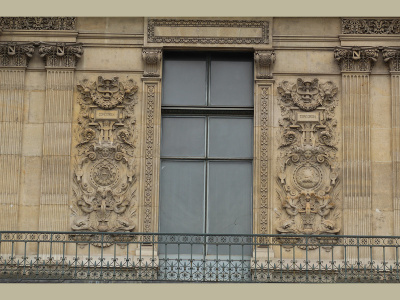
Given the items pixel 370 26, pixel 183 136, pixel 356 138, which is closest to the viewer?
pixel 356 138

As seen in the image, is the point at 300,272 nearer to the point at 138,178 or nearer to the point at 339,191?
the point at 339,191

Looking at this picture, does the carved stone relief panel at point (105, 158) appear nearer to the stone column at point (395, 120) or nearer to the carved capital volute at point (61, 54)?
the carved capital volute at point (61, 54)

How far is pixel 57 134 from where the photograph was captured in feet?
60.3

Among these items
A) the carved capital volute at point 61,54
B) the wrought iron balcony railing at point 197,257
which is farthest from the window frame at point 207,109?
the carved capital volute at point 61,54

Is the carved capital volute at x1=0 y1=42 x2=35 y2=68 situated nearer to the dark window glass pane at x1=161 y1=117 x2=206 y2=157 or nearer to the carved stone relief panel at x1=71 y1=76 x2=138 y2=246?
the carved stone relief panel at x1=71 y1=76 x2=138 y2=246

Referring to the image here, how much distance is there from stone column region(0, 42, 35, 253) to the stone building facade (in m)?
0.02

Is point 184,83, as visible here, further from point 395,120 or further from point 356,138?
point 395,120

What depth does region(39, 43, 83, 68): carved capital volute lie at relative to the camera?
60.9 feet

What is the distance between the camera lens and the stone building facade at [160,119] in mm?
18172

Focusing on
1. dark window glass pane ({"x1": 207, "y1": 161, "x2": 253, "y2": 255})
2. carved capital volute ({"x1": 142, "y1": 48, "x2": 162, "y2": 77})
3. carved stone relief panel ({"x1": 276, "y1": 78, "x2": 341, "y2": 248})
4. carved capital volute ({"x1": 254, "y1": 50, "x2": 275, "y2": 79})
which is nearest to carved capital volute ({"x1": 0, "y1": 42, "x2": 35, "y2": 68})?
carved capital volute ({"x1": 142, "y1": 48, "x2": 162, "y2": 77})

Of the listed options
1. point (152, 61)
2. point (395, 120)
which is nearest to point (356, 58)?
point (395, 120)

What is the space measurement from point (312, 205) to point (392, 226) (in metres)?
1.50

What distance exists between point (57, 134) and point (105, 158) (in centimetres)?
99

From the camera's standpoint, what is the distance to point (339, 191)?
18.3m
